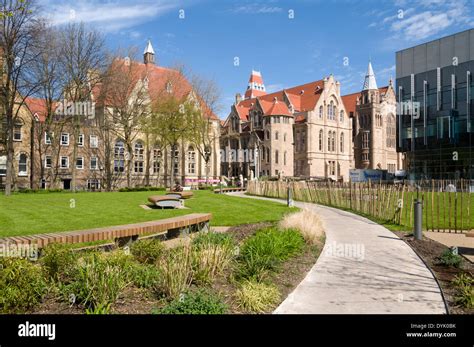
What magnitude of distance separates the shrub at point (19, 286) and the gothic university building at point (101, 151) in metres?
34.4

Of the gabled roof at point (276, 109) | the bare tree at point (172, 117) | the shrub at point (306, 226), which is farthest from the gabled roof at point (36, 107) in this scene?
the shrub at point (306, 226)

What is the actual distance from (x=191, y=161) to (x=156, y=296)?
190 ft

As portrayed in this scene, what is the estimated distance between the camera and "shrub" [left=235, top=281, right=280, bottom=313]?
5965 mm

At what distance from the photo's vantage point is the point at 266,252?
8.82 metres

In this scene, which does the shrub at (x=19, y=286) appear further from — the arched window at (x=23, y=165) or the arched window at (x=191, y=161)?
the arched window at (x=191, y=161)

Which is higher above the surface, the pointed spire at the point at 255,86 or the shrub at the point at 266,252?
the pointed spire at the point at 255,86

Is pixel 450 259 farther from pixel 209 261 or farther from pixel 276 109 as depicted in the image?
pixel 276 109

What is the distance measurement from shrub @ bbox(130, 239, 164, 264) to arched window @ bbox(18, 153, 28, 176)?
44.7 meters

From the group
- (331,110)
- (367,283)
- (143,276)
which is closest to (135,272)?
(143,276)

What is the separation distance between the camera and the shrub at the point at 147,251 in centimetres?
821

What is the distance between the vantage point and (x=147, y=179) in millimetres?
57125

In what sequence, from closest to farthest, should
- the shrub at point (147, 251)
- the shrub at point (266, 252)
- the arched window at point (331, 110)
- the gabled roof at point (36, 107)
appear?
the shrub at point (266, 252)
the shrub at point (147, 251)
the gabled roof at point (36, 107)
the arched window at point (331, 110)
